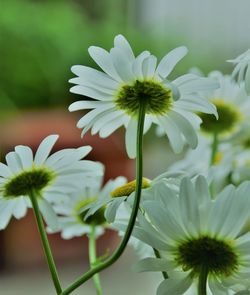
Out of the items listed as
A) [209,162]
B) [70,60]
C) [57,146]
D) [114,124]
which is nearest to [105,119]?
[114,124]

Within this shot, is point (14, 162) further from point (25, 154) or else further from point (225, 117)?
point (225, 117)

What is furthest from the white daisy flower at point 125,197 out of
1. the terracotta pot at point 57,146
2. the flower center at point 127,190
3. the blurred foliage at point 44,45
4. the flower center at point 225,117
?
the blurred foliage at point 44,45

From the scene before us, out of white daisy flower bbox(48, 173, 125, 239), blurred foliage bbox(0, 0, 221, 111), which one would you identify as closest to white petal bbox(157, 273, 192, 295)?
white daisy flower bbox(48, 173, 125, 239)

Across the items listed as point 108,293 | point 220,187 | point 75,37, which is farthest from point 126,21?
point 220,187

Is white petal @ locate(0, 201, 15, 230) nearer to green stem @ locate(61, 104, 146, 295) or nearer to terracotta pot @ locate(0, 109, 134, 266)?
green stem @ locate(61, 104, 146, 295)

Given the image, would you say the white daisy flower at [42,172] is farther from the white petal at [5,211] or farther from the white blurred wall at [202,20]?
the white blurred wall at [202,20]
